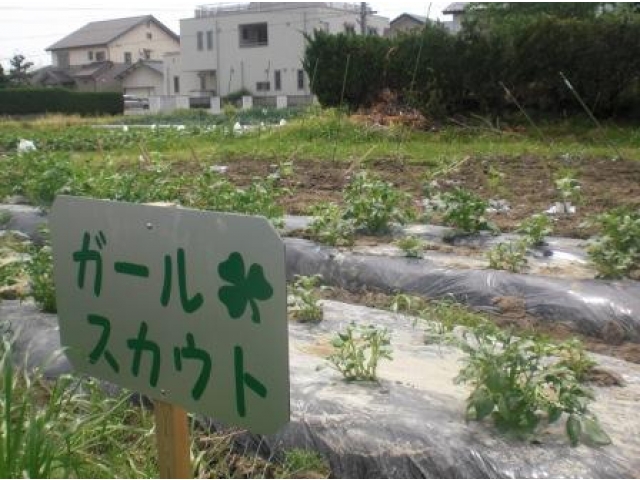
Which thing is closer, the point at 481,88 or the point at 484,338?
the point at 484,338

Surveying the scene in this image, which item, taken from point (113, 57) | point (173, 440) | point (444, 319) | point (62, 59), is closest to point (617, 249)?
point (444, 319)

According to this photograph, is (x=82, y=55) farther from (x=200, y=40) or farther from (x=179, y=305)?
(x=179, y=305)

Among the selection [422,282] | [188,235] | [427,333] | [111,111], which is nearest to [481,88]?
[422,282]

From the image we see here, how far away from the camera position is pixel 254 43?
42.8m

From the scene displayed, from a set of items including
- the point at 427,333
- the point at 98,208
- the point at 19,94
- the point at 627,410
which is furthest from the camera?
the point at 19,94

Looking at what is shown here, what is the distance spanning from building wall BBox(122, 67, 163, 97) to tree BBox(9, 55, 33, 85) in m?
6.29

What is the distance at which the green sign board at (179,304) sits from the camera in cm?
139

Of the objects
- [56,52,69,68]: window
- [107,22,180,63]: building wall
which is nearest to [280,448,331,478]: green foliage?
[107,22,180,63]: building wall

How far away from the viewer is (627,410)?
2.56 meters

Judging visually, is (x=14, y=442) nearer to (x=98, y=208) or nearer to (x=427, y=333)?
(x=98, y=208)

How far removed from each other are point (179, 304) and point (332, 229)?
3.23 meters

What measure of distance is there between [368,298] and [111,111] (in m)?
33.6

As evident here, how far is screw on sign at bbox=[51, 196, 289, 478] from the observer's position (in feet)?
4.56

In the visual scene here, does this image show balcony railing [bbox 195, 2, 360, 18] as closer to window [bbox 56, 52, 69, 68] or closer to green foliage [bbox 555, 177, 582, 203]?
window [bbox 56, 52, 69, 68]
